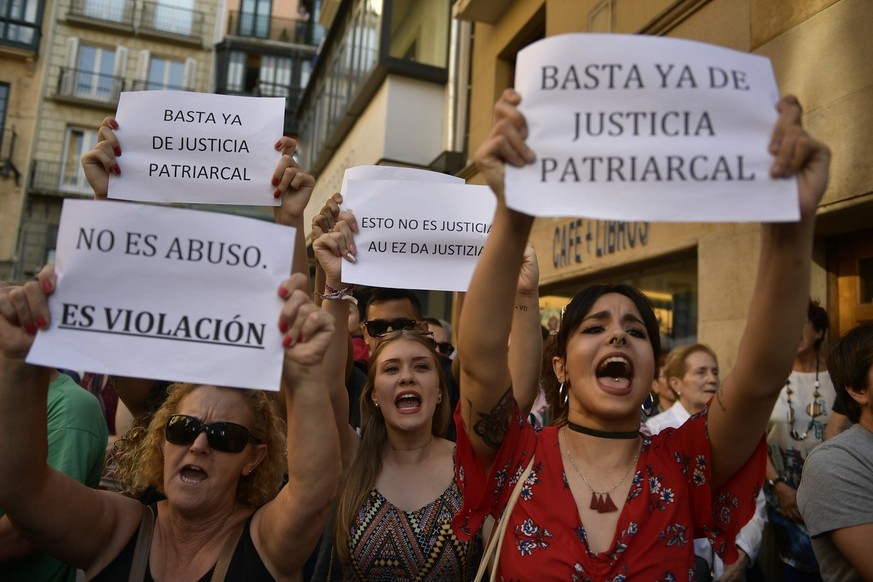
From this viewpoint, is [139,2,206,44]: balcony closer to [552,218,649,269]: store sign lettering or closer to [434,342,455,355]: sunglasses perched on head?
[552,218,649,269]: store sign lettering

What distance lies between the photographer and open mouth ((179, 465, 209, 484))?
1982mm

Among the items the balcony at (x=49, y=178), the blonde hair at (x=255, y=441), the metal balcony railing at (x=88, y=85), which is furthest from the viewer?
the metal balcony railing at (x=88, y=85)

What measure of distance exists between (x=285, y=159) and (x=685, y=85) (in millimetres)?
1558

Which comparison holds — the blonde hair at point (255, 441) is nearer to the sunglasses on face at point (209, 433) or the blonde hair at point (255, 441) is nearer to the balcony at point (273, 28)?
the sunglasses on face at point (209, 433)

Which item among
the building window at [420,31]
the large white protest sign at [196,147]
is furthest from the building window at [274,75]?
the large white protest sign at [196,147]

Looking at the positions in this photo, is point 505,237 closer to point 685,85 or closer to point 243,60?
point 685,85

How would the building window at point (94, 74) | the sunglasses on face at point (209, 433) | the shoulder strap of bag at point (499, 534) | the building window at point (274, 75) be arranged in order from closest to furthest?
the shoulder strap of bag at point (499, 534) < the sunglasses on face at point (209, 433) < the building window at point (94, 74) < the building window at point (274, 75)

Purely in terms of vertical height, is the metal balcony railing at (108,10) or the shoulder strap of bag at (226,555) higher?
the metal balcony railing at (108,10)

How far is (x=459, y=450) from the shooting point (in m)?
1.87

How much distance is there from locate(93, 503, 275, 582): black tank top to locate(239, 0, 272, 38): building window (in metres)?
32.2

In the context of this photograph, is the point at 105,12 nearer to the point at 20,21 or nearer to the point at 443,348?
the point at 20,21

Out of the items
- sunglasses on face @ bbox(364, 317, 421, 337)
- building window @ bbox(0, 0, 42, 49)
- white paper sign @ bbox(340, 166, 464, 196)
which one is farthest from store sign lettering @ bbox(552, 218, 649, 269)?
building window @ bbox(0, 0, 42, 49)

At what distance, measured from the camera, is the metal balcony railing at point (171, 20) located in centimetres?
2859

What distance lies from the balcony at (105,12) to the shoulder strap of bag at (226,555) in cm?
3063
